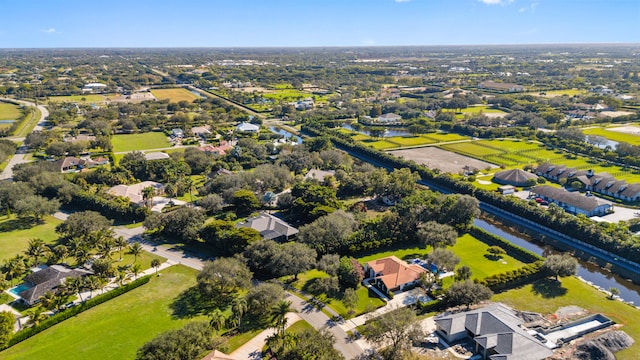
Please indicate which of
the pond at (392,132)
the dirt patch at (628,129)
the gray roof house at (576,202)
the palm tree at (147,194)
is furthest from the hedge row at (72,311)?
the dirt patch at (628,129)

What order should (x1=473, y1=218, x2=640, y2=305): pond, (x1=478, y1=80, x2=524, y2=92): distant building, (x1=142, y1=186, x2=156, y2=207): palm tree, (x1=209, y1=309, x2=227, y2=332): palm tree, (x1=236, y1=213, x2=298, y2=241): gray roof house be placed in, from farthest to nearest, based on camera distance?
(x1=478, y1=80, x2=524, y2=92): distant building, (x1=142, y1=186, x2=156, y2=207): palm tree, (x1=236, y1=213, x2=298, y2=241): gray roof house, (x1=473, y1=218, x2=640, y2=305): pond, (x1=209, y1=309, x2=227, y2=332): palm tree

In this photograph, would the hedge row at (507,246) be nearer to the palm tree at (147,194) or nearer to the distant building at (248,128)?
the palm tree at (147,194)

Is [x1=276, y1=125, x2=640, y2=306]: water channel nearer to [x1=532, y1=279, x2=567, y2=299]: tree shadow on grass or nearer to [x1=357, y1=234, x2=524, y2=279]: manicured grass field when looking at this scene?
[x1=532, y1=279, x2=567, y2=299]: tree shadow on grass

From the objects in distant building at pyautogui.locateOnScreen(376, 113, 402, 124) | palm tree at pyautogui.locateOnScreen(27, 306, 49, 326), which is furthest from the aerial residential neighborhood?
distant building at pyautogui.locateOnScreen(376, 113, 402, 124)

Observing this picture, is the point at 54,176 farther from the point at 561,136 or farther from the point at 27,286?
the point at 561,136

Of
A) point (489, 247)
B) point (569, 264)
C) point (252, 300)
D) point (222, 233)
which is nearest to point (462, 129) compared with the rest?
point (489, 247)

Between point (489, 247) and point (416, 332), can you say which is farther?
point (489, 247)
